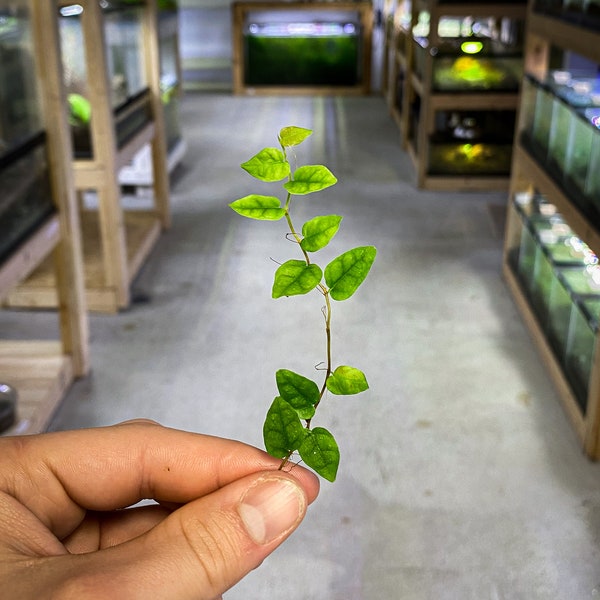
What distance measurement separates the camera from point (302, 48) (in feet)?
33.0

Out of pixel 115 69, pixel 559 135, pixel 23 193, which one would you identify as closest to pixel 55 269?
pixel 23 193

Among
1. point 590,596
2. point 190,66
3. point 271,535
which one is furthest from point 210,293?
point 190,66

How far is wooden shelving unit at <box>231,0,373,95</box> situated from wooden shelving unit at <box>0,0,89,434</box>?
23.0ft

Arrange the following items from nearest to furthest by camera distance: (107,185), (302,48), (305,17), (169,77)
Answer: (107,185)
(169,77)
(302,48)
(305,17)

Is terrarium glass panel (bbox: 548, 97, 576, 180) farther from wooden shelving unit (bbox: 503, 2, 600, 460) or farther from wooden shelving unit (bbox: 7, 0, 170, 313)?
wooden shelving unit (bbox: 7, 0, 170, 313)

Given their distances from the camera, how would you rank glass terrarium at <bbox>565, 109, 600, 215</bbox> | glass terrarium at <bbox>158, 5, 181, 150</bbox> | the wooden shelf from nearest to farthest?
glass terrarium at <bbox>565, 109, 600, 215</bbox> → the wooden shelf → glass terrarium at <bbox>158, 5, 181, 150</bbox>

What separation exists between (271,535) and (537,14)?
149 inches

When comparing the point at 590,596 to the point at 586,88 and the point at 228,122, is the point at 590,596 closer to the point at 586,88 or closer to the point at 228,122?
the point at 586,88

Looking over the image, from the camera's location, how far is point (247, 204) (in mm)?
818

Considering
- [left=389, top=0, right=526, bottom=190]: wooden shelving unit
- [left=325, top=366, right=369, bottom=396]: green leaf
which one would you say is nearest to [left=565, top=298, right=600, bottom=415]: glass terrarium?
[left=325, top=366, right=369, bottom=396]: green leaf

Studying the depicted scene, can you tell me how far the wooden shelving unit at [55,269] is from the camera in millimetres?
2967

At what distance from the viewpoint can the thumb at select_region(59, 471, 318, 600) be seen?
801 millimetres

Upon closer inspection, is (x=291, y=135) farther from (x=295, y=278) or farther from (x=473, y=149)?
(x=473, y=149)

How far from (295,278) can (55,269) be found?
2.72 m
